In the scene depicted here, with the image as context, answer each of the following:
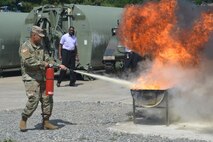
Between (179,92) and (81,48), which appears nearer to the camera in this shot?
(179,92)

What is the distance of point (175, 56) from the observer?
983 centimetres

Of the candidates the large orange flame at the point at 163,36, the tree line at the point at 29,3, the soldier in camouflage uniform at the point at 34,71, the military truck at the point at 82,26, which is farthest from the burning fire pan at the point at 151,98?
the tree line at the point at 29,3

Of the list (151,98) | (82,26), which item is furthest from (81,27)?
(151,98)

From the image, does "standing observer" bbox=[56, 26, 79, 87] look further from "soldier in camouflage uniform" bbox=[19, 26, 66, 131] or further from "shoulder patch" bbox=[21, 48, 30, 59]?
"shoulder patch" bbox=[21, 48, 30, 59]

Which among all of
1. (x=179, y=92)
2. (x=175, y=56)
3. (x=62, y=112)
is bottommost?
(x=62, y=112)

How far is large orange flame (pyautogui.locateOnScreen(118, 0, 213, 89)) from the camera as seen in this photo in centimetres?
962

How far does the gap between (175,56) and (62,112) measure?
3244 millimetres

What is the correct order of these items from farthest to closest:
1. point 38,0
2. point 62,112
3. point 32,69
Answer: point 38,0 < point 62,112 < point 32,69

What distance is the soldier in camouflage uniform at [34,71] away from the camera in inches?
366

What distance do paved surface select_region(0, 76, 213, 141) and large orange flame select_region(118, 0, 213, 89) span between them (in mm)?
818

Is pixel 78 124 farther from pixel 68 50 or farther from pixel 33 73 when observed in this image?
pixel 68 50

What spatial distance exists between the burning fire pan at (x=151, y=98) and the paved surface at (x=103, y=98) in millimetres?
399

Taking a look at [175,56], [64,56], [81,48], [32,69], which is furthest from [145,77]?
[81,48]

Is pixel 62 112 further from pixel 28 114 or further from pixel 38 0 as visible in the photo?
pixel 38 0
